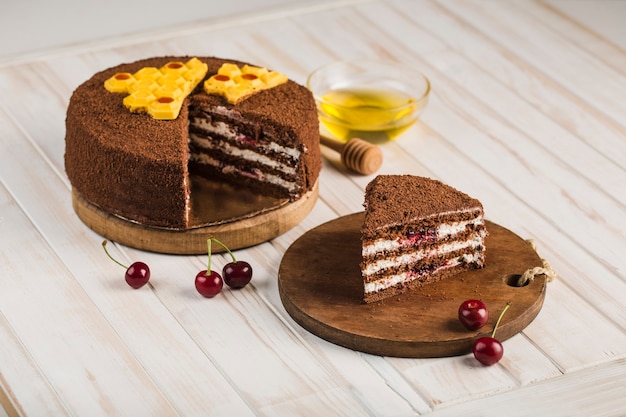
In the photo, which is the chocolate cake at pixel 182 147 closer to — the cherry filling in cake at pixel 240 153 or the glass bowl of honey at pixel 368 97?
the cherry filling in cake at pixel 240 153

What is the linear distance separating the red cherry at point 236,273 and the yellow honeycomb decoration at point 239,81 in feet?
3.15

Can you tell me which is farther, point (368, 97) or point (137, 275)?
point (368, 97)

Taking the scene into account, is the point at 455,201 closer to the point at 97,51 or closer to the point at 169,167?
the point at 169,167

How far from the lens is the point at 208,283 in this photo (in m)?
5.30

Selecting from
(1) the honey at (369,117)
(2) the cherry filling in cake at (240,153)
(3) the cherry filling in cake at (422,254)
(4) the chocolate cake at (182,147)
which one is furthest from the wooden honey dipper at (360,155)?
(3) the cherry filling in cake at (422,254)

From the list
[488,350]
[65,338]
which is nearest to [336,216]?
[488,350]

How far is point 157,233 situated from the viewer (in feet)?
18.4

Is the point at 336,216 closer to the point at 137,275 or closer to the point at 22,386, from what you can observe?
the point at 137,275

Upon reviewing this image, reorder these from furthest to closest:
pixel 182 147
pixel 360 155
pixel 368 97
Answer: pixel 368 97 < pixel 360 155 < pixel 182 147

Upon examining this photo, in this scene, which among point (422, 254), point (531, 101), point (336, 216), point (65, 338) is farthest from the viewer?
point (531, 101)

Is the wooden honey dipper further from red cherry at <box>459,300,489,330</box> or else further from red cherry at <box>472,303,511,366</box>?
red cherry at <box>472,303,511,366</box>

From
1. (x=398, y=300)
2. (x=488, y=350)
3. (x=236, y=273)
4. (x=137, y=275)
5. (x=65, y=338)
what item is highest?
(x=488, y=350)

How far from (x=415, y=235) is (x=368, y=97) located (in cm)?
171

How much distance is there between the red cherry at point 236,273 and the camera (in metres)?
5.37
